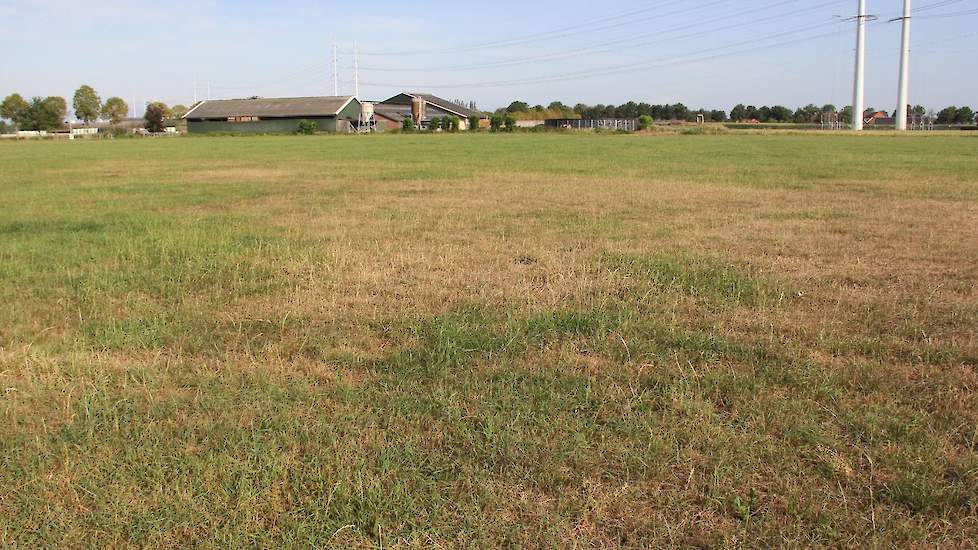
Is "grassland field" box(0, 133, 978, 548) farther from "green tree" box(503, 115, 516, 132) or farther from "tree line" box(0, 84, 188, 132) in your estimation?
"tree line" box(0, 84, 188, 132)

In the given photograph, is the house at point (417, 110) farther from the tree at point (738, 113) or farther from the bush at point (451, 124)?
the tree at point (738, 113)

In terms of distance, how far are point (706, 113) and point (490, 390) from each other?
161m

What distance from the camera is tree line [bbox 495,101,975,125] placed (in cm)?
12925

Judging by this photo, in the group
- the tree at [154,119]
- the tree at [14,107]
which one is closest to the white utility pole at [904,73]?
the tree at [154,119]

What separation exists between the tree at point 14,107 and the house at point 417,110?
68.8 m

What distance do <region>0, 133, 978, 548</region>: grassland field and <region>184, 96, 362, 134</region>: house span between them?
89.7 meters

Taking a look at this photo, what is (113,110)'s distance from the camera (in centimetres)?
14200

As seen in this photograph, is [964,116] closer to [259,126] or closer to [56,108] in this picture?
[259,126]

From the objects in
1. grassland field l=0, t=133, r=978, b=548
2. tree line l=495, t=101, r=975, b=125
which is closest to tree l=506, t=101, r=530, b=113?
tree line l=495, t=101, r=975, b=125

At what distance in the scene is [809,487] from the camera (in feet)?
10.6

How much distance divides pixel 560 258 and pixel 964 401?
15.1 feet

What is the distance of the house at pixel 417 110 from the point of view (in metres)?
106

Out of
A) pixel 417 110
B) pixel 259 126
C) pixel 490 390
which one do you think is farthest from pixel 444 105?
pixel 490 390

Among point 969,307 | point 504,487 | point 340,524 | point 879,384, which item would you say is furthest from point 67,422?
point 969,307
